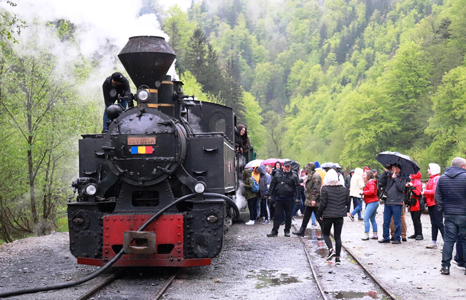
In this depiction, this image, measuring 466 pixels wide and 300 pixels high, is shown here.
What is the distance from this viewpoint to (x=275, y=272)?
8078 mm

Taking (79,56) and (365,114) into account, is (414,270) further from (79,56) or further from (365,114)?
(365,114)

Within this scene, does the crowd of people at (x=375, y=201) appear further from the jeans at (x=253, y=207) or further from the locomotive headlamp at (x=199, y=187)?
the locomotive headlamp at (x=199, y=187)

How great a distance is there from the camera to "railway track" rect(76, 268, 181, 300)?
655cm

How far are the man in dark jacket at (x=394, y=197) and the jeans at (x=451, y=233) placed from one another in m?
2.82

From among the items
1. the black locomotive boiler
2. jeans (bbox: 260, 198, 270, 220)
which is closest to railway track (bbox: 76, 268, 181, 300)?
the black locomotive boiler

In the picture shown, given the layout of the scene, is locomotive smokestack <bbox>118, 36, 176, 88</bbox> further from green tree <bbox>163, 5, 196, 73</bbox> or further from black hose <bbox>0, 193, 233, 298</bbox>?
green tree <bbox>163, 5, 196, 73</bbox>

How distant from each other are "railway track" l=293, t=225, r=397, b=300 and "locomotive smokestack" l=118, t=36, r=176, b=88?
383 centimetres

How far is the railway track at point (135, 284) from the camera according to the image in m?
6.55

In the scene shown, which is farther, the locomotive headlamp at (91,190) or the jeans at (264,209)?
the jeans at (264,209)

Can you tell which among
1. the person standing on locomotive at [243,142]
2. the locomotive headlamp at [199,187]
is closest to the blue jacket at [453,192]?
the locomotive headlamp at [199,187]

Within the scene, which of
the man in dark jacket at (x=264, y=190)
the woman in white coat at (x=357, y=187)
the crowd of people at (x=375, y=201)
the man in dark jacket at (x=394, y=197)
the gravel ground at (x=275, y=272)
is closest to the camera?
the gravel ground at (x=275, y=272)

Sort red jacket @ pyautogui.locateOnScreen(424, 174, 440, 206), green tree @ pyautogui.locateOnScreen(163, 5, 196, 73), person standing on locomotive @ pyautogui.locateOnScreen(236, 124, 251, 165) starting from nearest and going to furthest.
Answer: red jacket @ pyautogui.locateOnScreen(424, 174, 440, 206)
person standing on locomotive @ pyautogui.locateOnScreen(236, 124, 251, 165)
green tree @ pyautogui.locateOnScreen(163, 5, 196, 73)

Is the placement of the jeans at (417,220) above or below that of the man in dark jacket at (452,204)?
below

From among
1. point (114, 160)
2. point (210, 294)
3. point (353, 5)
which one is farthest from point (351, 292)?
point (353, 5)
